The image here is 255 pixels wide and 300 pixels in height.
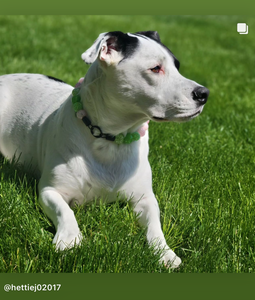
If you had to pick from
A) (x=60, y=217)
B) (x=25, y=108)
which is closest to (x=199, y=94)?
(x=60, y=217)

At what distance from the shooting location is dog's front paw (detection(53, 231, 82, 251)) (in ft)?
8.29

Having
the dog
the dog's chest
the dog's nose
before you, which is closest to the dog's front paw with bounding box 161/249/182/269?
the dog

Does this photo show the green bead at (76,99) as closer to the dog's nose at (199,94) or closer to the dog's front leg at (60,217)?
the dog's front leg at (60,217)

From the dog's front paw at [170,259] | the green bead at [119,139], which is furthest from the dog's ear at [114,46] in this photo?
the dog's front paw at [170,259]

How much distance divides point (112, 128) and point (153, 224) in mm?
700

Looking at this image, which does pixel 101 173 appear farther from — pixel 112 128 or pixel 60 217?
pixel 60 217

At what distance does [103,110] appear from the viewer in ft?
9.62

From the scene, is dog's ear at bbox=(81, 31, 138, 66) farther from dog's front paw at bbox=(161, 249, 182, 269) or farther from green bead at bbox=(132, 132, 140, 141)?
dog's front paw at bbox=(161, 249, 182, 269)

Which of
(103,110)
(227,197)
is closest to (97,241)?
(103,110)

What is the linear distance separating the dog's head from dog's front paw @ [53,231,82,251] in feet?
2.91

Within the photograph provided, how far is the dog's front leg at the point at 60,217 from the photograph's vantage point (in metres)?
2.57

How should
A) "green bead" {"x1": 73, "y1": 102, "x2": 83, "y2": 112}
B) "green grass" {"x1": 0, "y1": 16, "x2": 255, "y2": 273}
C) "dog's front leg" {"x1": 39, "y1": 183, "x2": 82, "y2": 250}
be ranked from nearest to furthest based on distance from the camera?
"green grass" {"x1": 0, "y1": 16, "x2": 255, "y2": 273}
"dog's front leg" {"x1": 39, "y1": 183, "x2": 82, "y2": 250}
"green bead" {"x1": 73, "y1": 102, "x2": 83, "y2": 112}

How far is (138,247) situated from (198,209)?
28.9 inches

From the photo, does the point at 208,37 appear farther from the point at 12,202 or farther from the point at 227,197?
the point at 12,202
